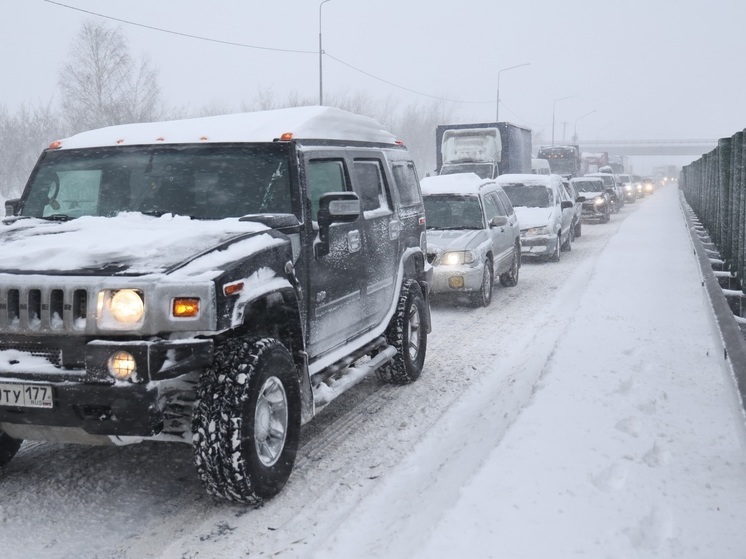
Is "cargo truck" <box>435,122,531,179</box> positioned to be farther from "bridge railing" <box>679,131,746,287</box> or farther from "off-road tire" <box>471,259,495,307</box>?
"off-road tire" <box>471,259,495,307</box>

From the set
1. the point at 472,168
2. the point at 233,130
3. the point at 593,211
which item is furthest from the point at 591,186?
the point at 233,130

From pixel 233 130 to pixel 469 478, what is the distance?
8.60 feet

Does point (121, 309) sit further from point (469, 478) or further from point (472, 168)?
point (472, 168)

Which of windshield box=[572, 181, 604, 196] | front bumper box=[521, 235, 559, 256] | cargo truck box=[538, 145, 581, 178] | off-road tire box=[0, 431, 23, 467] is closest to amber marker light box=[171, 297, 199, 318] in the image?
off-road tire box=[0, 431, 23, 467]

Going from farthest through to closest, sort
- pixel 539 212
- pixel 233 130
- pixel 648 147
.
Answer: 1. pixel 648 147
2. pixel 539 212
3. pixel 233 130

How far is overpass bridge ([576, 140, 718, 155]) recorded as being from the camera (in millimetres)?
157125

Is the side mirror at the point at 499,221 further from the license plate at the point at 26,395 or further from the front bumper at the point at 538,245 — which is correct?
the license plate at the point at 26,395

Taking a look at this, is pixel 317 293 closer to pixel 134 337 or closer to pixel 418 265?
pixel 134 337

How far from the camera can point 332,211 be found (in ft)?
14.7

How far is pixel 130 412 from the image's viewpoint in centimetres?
341

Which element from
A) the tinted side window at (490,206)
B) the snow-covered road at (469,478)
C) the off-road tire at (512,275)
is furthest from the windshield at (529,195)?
the snow-covered road at (469,478)

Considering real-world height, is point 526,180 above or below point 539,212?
above

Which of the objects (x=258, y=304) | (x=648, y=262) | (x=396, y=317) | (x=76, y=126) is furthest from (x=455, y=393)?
(x=76, y=126)

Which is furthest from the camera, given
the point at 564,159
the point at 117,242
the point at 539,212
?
the point at 564,159
